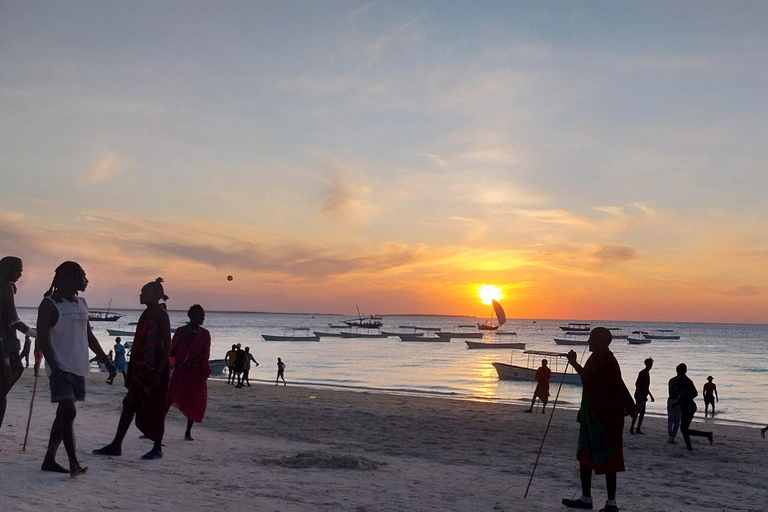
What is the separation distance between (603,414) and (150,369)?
458 centimetres

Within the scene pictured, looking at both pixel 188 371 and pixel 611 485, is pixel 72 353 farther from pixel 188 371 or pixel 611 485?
pixel 611 485

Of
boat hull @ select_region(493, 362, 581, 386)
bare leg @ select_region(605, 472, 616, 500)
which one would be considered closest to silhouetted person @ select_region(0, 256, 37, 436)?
bare leg @ select_region(605, 472, 616, 500)

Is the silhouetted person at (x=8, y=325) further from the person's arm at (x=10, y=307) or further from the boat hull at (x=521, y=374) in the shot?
the boat hull at (x=521, y=374)

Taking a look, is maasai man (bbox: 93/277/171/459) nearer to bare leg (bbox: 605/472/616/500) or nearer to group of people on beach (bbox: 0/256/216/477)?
group of people on beach (bbox: 0/256/216/477)

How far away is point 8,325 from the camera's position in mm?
6180

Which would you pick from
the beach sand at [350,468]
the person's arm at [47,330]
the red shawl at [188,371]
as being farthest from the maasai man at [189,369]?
the person's arm at [47,330]

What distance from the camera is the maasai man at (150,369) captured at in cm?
700

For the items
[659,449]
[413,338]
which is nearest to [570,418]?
[659,449]

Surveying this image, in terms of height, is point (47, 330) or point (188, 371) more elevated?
point (47, 330)

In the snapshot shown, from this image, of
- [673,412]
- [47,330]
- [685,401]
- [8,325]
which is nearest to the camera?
[47,330]

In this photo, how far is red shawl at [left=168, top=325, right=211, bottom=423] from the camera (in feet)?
30.3

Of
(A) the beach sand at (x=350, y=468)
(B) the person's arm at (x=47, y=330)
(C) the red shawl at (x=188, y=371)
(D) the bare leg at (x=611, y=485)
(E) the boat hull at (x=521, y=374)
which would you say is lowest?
(E) the boat hull at (x=521, y=374)

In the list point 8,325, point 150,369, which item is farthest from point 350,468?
point 8,325

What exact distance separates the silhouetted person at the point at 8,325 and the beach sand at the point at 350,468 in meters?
0.86
